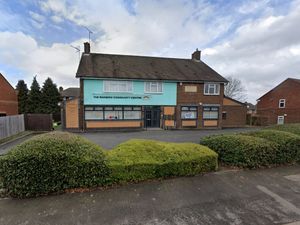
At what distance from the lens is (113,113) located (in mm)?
17219

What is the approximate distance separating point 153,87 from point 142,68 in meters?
2.93

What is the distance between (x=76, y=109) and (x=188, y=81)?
12.0m

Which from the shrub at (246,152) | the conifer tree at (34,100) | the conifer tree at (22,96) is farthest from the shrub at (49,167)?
the conifer tree at (22,96)

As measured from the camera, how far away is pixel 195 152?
16.9 ft

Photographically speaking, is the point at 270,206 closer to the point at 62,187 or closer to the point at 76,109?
the point at 62,187

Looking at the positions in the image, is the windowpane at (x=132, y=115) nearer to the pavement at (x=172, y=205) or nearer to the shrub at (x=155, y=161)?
the shrub at (x=155, y=161)

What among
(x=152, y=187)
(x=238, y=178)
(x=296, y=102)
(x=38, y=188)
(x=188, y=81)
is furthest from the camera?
(x=296, y=102)

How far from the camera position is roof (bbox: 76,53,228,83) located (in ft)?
57.2

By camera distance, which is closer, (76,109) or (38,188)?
(38,188)

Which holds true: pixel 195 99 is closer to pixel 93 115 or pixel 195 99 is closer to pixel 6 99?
pixel 93 115

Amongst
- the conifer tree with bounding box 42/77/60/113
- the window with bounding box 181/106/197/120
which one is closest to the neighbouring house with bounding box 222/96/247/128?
A: the window with bounding box 181/106/197/120

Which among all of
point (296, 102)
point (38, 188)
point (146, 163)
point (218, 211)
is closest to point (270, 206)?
point (218, 211)

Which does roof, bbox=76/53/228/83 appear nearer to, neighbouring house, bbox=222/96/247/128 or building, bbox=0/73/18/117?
neighbouring house, bbox=222/96/247/128

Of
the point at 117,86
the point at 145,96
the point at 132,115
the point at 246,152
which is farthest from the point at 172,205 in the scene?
the point at 117,86
